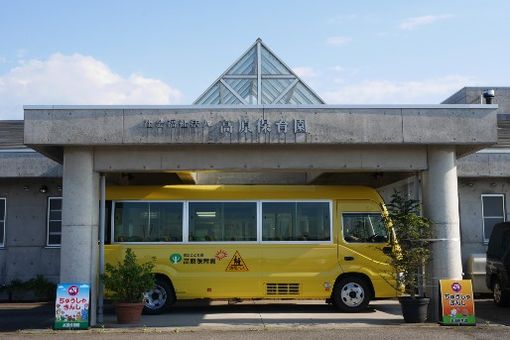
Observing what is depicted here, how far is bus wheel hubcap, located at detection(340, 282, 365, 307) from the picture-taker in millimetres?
13766

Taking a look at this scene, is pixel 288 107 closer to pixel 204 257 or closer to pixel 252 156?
pixel 252 156

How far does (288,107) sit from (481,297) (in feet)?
31.9

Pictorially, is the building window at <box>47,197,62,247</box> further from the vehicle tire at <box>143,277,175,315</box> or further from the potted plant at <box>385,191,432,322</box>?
the potted plant at <box>385,191,432,322</box>

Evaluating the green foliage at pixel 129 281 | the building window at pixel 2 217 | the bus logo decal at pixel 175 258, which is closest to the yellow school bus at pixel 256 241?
the bus logo decal at pixel 175 258

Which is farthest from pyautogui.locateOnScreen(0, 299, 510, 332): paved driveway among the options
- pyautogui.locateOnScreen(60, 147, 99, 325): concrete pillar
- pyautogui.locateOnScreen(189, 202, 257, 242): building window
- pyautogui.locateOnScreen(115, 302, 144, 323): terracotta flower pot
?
pyautogui.locateOnScreen(189, 202, 257, 242): building window

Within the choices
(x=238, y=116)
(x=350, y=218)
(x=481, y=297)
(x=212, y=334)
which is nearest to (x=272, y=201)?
(x=350, y=218)

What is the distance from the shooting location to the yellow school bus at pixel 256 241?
13750 mm

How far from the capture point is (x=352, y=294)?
13.8m

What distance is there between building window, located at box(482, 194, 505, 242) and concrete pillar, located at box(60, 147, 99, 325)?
39.6ft

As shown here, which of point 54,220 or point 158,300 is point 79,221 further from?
point 54,220

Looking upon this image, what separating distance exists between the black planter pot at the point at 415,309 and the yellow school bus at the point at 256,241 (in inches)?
62.6

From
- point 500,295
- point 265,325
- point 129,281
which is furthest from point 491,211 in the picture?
point 129,281

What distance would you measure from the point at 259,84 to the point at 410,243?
42.8 feet

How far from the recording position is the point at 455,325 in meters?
11.7
